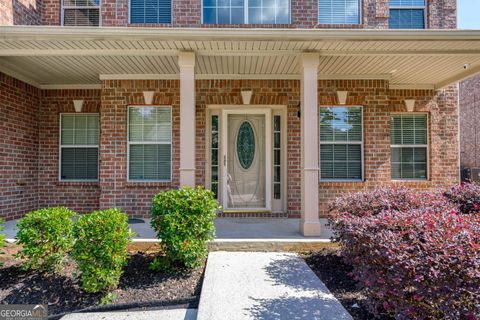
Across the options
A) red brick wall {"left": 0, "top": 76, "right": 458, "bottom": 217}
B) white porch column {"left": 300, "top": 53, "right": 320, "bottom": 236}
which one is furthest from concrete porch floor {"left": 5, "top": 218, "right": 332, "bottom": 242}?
red brick wall {"left": 0, "top": 76, "right": 458, "bottom": 217}

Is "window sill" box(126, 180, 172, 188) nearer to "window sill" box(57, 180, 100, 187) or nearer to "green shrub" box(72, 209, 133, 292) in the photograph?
"window sill" box(57, 180, 100, 187)

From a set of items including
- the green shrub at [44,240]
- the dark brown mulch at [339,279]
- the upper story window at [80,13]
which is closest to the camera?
the dark brown mulch at [339,279]

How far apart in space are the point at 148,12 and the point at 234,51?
300 centimetres

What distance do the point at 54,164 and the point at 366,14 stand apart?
25.3 ft

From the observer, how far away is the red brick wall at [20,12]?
602cm

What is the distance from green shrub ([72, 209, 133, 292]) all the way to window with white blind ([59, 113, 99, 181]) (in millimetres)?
4345

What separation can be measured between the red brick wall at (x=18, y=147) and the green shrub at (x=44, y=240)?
3240mm

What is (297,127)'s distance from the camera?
6957mm

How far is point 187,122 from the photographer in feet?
16.8

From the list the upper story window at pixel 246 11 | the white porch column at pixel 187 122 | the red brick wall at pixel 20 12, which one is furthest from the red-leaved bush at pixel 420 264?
the red brick wall at pixel 20 12

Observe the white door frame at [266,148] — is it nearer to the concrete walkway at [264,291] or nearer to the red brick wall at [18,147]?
the concrete walkway at [264,291]

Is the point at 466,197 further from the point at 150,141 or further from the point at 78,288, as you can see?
the point at 150,141
